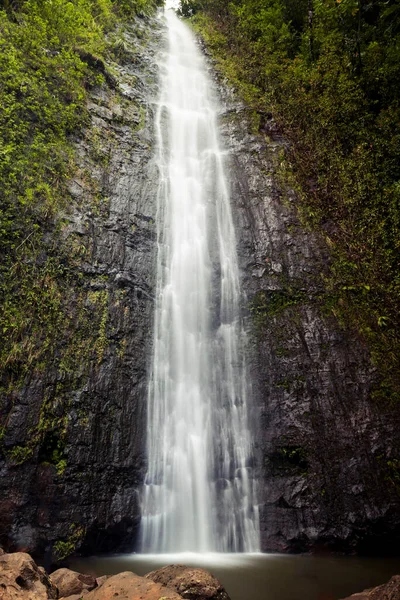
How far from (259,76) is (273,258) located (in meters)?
8.44

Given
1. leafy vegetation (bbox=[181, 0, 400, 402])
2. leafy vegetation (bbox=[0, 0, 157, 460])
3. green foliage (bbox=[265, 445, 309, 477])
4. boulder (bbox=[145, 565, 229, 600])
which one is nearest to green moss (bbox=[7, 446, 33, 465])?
leafy vegetation (bbox=[0, 0, 157, 460])

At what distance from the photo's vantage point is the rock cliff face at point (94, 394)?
6109 millimetres

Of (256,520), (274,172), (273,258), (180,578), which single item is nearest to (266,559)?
(256,520)

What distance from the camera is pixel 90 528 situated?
6.25 metres

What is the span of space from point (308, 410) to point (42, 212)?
7195 mm

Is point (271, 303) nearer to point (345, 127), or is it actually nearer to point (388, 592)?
point (388, 592)

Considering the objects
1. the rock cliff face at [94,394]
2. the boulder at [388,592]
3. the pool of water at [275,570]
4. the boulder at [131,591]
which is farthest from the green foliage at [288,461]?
the boulder at [131,591]

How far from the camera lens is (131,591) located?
355 cm

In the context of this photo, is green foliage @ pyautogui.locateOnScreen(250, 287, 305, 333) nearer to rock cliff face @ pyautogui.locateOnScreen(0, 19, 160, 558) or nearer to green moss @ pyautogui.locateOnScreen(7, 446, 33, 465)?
rock cliff face @ pyautogui.locateOnScreen(0, 19, 160, 558)

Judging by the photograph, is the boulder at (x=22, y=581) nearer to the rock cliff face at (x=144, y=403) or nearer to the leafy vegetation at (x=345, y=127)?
the rock cliff face at (x=144, y=403)

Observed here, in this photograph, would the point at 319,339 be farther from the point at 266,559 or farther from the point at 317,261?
the point at 266,559

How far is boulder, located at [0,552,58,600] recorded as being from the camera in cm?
324

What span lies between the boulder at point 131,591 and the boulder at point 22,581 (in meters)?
0.47

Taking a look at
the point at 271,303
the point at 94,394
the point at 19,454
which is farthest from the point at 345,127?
the point at 19,454
